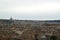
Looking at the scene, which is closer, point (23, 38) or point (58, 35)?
point (23, 38)

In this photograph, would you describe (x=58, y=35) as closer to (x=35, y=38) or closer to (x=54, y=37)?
(x=54, y=37)

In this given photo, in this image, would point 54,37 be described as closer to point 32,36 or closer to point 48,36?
point 48,36

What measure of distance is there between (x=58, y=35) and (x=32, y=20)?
31.3ft

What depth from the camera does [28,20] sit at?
17.3m

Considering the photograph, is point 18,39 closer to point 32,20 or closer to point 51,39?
point 51,39

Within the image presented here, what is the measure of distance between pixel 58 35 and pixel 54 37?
31cm

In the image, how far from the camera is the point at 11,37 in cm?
759

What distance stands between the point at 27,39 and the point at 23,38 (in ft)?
0.66

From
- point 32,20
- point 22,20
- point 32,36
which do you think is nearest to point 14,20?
point 22,20

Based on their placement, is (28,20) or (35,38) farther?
(28,20)

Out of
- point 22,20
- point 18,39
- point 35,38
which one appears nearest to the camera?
point 18,39

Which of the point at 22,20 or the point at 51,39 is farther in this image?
the point at 22,20

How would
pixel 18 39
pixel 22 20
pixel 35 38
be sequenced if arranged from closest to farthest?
1. pixel 18 39
2. pixel 35 38
3. pixel 22 20

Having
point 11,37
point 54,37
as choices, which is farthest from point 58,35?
point 11,37
